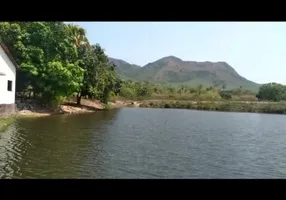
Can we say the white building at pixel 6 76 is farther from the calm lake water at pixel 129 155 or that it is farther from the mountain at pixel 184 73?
the mountain at pixel 184 73

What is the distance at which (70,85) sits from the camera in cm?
2186

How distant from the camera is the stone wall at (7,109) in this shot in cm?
1691

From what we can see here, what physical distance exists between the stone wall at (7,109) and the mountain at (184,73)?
342 feet

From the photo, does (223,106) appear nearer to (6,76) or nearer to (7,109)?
(7,109)

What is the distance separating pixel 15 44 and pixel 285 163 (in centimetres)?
1691

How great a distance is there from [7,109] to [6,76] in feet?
5.45

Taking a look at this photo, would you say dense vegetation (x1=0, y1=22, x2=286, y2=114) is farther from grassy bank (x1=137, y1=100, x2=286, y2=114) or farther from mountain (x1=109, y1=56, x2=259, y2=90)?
mountain (x1=109, y1=56, x2=259, y2=90)

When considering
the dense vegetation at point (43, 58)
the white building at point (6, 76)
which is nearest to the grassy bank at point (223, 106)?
the dense vegetation at point (43, 58)

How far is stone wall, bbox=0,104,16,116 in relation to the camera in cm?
1691
